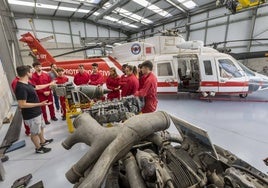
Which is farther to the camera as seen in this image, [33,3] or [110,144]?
[33,3]

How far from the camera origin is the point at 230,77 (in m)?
5.69

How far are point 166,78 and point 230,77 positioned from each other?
2.34 meters

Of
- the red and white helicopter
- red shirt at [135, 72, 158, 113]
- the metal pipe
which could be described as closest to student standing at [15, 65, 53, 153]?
red shirt at [135, 72, 158, 113]

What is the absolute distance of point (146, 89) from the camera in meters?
3.03

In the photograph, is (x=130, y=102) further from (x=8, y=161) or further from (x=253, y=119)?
(x=253, y=119)

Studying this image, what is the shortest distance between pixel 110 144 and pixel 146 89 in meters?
2.02

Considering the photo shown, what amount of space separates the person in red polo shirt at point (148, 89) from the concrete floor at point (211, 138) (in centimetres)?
98

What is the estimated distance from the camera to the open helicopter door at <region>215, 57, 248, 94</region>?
565 cm

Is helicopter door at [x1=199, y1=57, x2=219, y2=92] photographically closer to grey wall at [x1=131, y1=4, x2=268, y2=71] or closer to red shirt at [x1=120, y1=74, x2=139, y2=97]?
red shirt at [x1=120, y1=74, x2=139, y2=97]

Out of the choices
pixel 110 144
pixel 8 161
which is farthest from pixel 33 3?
pixel 110 144

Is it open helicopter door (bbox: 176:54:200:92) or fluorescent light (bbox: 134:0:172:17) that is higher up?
fluorescent light (bbox: 134:0:172:17)

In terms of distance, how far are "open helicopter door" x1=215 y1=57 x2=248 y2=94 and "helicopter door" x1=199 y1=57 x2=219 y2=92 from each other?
15 centimetres

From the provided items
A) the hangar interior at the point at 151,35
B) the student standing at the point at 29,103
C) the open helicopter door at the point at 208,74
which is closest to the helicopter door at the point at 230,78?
the open helicopter door at the point at 208,74

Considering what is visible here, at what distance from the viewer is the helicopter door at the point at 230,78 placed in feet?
18.5
